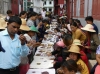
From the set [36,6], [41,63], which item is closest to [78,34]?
[41,63]

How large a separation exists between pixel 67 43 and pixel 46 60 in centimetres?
86

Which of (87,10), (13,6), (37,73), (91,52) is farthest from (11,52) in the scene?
(13,6)

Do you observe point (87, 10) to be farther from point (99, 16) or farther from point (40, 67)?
point (40, 67)

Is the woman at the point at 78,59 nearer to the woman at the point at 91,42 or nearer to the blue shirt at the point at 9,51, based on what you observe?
the blue shirt at the point at 9,51

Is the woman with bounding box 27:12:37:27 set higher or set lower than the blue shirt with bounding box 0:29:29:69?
higher

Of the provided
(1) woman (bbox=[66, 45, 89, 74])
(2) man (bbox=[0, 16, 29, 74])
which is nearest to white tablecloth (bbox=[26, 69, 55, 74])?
(1) woman (bbox=[66, 45, 89, 74])

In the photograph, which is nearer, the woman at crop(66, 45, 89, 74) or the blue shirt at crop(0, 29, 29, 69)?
the blue shirt at crop(0, 29, 29, 69)

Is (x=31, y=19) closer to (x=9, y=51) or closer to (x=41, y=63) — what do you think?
(x=41, y=63)

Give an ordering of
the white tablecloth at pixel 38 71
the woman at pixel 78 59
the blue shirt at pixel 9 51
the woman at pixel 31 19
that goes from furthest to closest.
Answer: the woman at pixel 31 19, the white tablecloth at pixel 38 71, the woman at pixel 78 59, the blue shirt at pixel 9 51

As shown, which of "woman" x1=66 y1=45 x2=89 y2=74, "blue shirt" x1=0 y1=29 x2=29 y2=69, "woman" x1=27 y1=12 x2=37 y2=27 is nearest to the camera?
"blue shirt" x1=0 y1=29 x2=29 y2=69

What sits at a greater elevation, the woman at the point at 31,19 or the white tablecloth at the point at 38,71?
→ the woman at the point at 31,19

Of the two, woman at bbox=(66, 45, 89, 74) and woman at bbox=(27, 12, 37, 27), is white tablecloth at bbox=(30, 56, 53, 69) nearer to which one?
woman at bbox=(66, 45, 89, 74)

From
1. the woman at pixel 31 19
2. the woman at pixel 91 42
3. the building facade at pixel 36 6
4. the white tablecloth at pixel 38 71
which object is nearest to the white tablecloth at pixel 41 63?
the white tablecloth at pixel 38 71

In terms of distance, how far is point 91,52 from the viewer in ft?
15.3
